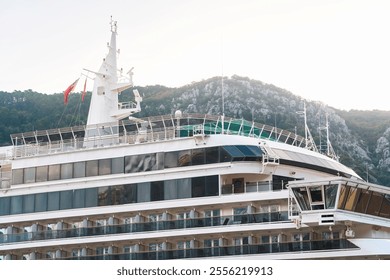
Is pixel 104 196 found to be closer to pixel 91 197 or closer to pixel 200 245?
pixel 91 197

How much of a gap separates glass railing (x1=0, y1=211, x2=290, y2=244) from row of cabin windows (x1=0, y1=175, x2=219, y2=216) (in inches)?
56.0

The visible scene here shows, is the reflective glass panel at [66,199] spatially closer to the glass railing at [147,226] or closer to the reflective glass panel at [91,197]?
the reflective glass panel at [91,197]

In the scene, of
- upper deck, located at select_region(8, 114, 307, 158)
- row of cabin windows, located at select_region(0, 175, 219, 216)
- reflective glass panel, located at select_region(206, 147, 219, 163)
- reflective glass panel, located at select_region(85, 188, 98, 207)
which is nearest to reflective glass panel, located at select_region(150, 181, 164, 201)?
row of cabin windows, located at select_region(0, 175, 219, 216)

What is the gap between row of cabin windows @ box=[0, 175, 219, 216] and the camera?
122 ft

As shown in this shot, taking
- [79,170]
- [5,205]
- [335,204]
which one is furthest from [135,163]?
[335,204]

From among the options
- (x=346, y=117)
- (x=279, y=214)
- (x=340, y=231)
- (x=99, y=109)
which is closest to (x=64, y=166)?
(x=99, y=109)

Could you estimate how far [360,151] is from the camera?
126 m

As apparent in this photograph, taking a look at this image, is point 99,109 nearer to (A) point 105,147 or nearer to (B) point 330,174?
(A) point 105,147

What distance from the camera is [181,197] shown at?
123ft

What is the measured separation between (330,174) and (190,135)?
823 cm

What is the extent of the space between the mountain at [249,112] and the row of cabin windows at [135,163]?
69999 mm

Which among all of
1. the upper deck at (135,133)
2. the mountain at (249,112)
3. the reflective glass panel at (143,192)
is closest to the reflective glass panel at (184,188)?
the reflective glass panel at (143,192)

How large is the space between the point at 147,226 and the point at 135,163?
3.85 meters

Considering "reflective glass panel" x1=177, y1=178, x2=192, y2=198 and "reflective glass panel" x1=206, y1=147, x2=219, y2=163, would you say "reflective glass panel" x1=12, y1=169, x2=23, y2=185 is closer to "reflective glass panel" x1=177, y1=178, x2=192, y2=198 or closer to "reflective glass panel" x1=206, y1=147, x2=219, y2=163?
"reflective glass panel" x1=177, y1=178, x2=192, y2=198
